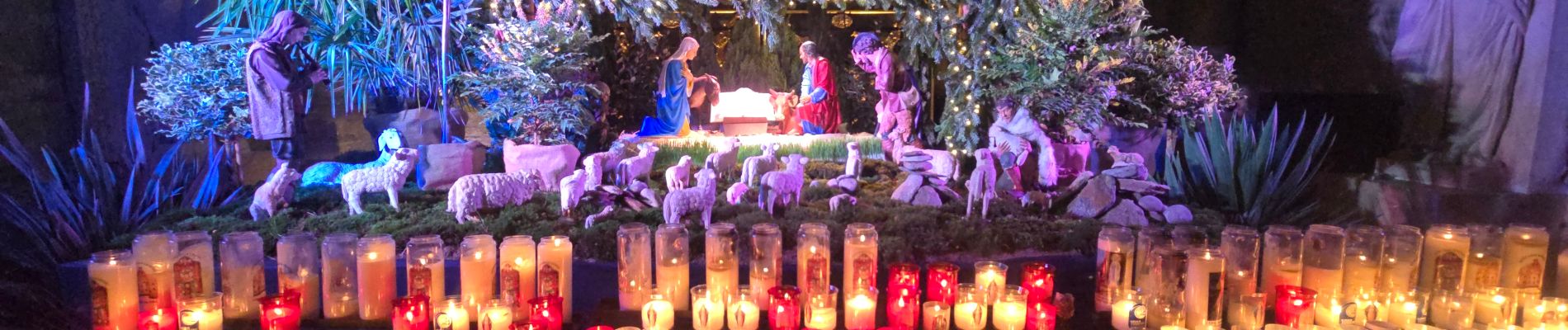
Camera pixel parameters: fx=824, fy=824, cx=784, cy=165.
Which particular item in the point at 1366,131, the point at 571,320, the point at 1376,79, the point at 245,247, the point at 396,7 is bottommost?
the point at 571,320

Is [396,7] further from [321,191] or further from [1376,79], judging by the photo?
[1376,79]

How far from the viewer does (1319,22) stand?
6.35 metres

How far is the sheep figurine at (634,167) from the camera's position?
5.20 metres

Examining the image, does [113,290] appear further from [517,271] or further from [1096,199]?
[1096,199]

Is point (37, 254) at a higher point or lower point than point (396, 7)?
lower

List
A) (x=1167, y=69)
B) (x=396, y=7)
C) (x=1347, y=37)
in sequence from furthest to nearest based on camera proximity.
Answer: (x=1347, y=37), (x=396, y=7), (x=1167, y=69)

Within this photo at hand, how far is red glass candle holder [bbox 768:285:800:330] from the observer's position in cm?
275

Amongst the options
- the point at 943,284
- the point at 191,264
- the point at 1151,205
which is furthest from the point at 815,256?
the point at 1151,205

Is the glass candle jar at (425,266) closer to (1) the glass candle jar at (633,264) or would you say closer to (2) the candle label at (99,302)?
(1) the glass candle jar at (633,264)

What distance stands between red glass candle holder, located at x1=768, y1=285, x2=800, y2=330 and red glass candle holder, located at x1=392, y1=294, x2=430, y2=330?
1172 mm

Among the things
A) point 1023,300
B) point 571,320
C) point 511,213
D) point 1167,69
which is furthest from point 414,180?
point 1167,69

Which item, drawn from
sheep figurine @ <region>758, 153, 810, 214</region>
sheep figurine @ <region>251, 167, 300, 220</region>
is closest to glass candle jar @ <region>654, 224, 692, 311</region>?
sheep figurine @ <region>758, 153, 810, 214</region>

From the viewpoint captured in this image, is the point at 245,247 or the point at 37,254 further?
the point at 37,254

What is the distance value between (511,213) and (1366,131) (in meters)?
5.94
